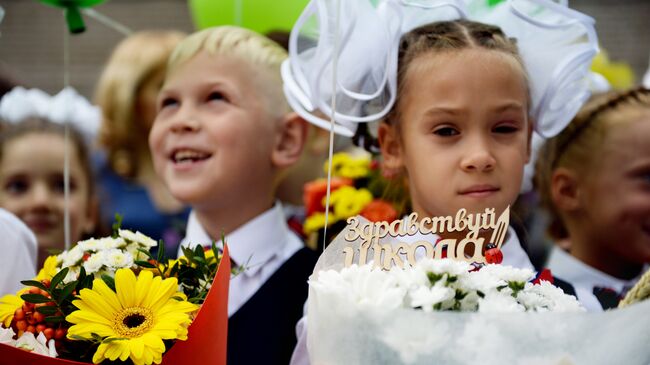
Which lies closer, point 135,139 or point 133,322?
point 133,322

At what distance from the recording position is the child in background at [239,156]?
6.56 feet

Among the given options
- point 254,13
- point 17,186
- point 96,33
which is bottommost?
point 96,33

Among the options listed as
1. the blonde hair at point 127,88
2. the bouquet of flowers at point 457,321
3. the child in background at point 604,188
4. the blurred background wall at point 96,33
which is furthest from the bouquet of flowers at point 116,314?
the blurred background wall at point 96,33

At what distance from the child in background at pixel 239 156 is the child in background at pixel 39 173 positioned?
60 centimetres

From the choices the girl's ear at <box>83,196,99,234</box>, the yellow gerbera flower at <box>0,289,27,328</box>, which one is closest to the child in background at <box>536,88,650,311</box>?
the yellow gerbera flower at <box>0,289,27,328</box>

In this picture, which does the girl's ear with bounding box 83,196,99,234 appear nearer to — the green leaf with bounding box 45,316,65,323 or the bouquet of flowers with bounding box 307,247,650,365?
the green leaf with bounding box 45,316,65,323

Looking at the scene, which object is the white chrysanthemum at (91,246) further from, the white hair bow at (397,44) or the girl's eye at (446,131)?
the girl's eye at (446,131)

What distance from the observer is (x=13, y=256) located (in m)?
1.89

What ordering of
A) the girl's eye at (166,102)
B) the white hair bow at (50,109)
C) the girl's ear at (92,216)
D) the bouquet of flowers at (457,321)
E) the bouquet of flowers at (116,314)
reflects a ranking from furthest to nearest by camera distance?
the girl's ear at (92,216) < the white hair bow at (50,109) < the girl's eye at (166,102) < the bouquet of flowers at (116,314) < the bouquet of flowers at (457,321)

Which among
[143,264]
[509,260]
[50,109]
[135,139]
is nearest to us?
[143,264]

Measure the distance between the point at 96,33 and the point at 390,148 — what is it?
9.94ft

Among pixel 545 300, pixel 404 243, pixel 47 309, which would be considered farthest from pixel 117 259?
pixel 545 300

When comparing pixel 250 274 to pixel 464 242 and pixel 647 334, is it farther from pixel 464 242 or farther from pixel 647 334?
pixel 647 334

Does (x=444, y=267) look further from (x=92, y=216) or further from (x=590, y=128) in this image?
(x=92, y=216)
